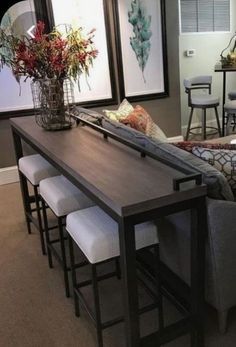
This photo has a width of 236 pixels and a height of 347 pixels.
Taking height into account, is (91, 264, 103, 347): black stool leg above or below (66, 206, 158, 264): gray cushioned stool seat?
below

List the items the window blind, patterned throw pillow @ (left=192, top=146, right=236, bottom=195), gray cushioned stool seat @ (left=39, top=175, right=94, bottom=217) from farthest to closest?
the window blind → gray cushioned stool seat @ (left=39, top=175, right=94, bottom=217) → patterned throw pillow @ (left=192, top=146, right=236, bottom=195)

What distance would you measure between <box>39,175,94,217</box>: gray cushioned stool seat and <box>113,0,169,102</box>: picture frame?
8.85 feet

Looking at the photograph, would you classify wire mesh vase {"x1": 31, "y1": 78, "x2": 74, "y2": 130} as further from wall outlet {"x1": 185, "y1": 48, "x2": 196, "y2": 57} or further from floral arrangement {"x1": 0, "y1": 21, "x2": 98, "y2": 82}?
wall outlet {"x1": 185, "y1": 48, "x2": 196, "y2": 57}

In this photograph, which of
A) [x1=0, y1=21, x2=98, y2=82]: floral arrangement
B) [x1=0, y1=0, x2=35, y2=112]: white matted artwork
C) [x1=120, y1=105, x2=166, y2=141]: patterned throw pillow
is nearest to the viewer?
[x1=0, y1=21, x2=98, y2=82]: floral arrangement

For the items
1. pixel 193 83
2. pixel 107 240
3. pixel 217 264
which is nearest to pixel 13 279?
pixel 107 240

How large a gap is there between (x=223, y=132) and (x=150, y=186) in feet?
14.0

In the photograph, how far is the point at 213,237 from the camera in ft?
5.42

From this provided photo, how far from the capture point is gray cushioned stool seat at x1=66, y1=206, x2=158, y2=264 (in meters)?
1.59

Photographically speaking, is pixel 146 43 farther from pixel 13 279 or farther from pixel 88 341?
pixel 88 341

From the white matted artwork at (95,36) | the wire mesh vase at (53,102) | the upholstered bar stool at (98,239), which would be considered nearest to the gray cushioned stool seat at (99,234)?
the upholstered bar stool at (98,239)

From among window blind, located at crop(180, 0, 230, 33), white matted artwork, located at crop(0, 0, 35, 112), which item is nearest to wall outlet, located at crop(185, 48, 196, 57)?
window blind, located at crop(180, 0, 230, 33)

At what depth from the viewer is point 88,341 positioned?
6.17 feet

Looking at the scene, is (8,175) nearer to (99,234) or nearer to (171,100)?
(171,100)

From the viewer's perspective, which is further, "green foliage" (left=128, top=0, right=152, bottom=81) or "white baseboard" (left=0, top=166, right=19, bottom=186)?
"green foliage" (left=128, top=0, right=152, bottom=81)
